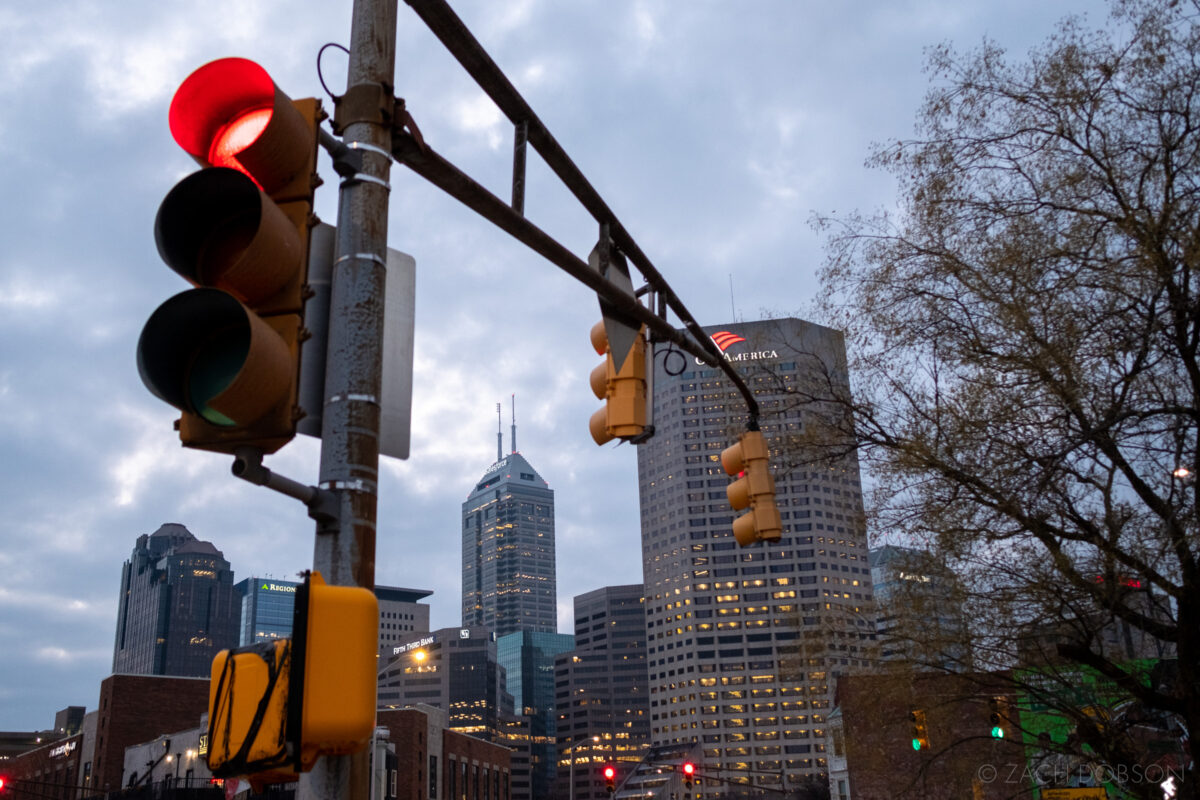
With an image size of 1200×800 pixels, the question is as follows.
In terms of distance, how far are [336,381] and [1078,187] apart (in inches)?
477

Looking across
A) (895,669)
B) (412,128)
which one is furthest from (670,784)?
(412,128)

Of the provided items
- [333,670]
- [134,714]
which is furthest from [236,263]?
[134,714]

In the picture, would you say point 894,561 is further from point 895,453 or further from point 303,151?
point 303,151

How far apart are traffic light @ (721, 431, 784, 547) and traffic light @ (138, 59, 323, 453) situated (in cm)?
647

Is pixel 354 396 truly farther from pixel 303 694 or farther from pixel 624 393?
pixel 624 393

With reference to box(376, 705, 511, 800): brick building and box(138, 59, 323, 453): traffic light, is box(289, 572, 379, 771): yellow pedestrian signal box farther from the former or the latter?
box(376, 705, 511, 800): brick building

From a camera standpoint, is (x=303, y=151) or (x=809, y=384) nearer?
(x=303, y=151)

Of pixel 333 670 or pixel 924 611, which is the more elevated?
pixel 924 611

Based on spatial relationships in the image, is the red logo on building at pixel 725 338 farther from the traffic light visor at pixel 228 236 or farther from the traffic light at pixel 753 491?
the traffic light visor at pixel 228 236

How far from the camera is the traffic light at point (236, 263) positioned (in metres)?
3.23

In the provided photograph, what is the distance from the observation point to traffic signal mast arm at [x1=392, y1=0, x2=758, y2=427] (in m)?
5.16

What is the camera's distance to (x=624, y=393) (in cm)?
→ 752

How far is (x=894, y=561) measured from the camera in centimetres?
1533

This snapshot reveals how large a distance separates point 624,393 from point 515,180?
6.72ft
